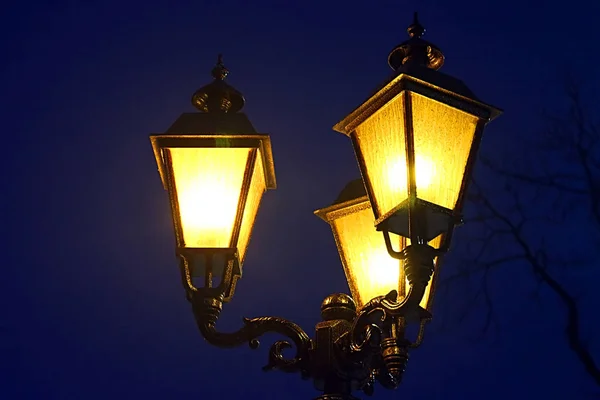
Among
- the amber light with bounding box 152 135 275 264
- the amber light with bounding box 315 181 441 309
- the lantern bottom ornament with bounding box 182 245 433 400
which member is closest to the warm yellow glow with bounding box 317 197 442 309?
the amber light with bounding box 315 181 441 309

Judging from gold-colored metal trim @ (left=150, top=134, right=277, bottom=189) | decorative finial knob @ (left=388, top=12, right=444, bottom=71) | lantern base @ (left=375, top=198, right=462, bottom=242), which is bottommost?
lantern base @ (left=375, top=198, right=462, bottom=242)

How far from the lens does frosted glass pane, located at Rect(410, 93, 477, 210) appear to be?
8.16 feet

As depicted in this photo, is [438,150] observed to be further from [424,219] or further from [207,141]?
[207,141]

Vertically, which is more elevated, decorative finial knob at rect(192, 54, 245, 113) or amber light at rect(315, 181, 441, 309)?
decorative finial knob at rect(192, 54, 245, 113)

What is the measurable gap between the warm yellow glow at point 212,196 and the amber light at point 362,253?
712 millimetres

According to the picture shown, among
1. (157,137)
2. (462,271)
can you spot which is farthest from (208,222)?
(462,271)

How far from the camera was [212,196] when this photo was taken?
2748 millimetres

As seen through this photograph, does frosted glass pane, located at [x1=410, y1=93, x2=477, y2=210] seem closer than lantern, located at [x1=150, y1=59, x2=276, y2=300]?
Yes

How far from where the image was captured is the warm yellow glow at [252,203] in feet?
9.26

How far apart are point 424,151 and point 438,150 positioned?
5 cm

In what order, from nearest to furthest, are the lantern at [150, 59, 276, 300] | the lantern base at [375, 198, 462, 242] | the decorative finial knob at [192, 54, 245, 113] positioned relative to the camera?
the lantern base at [375, 198, 462, 242]
the lantern at [150, 59, 276, 300]
the decorative finial knob at [192, 54, 245, 113]

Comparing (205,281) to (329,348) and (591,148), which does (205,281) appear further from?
(591,148)

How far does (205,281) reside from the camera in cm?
279

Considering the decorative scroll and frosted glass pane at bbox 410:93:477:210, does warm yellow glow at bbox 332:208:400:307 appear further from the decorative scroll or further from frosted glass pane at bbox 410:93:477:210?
frosted glass pane at bbox 410:93:477:210
